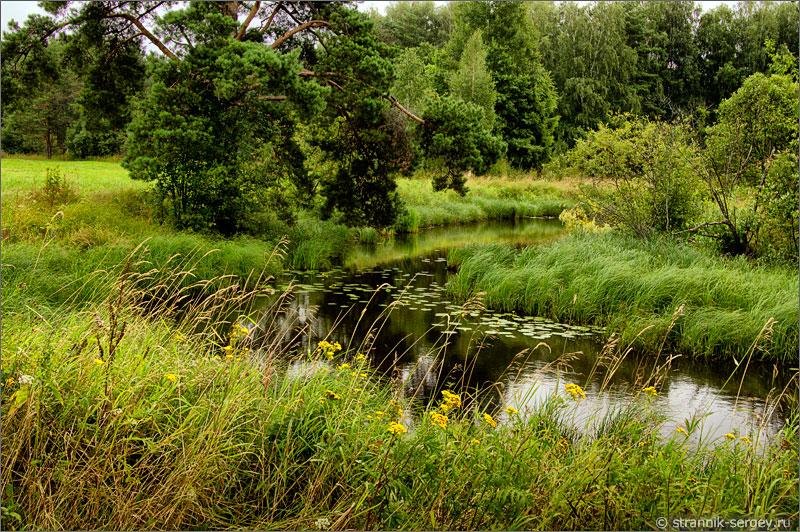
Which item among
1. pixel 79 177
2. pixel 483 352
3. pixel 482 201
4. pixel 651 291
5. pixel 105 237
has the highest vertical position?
pixel 79 177

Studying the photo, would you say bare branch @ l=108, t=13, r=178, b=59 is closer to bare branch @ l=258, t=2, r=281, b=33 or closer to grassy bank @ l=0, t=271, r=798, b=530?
bare branch @ l=258, t=2, r=281, b=33

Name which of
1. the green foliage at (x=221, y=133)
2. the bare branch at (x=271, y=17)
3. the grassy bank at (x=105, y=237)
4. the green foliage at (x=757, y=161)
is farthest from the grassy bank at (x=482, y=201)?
the green foliage at (x=757, y=161)

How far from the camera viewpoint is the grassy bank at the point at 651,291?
923 centimetres

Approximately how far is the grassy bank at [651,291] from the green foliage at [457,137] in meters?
2.50

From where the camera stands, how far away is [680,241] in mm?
13336

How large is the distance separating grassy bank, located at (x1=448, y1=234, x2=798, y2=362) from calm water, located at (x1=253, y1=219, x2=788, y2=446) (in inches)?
15.6

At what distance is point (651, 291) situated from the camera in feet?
34.6

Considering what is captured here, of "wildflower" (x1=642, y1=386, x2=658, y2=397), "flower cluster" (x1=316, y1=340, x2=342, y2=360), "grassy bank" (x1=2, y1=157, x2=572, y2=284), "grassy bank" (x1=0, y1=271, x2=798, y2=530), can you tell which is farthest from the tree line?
"wildflower" (x1=642, y1=386, x2=658, y2=397)

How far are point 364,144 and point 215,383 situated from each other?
42.0 feet

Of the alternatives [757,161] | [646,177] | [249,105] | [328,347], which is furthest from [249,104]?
[757,161]

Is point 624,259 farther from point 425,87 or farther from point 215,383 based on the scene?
point 425,87

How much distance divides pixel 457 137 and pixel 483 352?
286 inches

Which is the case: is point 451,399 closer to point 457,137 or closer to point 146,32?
point 457,137

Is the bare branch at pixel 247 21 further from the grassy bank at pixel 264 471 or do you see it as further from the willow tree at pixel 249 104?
the grassy bank at pixel 264 471
